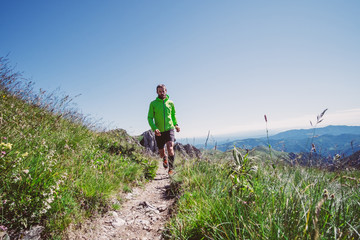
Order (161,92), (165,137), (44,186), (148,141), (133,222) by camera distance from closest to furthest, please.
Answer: (44,186) → (133,222) → (161,92) → (165,137) → (148,141)

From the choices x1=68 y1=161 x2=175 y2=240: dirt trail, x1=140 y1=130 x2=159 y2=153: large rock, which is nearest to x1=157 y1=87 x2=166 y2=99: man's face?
x1=68 y1=161 x2=175 y2=240: dirt trail

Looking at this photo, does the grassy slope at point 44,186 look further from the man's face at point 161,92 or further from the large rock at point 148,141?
the large rock at point 148,141

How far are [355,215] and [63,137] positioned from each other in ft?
18.6

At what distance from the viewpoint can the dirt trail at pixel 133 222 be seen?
283 centimetres

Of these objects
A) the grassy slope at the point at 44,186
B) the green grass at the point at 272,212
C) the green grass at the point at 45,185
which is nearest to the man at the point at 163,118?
the green grass at the point at 45,185

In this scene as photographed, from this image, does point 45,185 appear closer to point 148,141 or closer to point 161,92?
point 161,92

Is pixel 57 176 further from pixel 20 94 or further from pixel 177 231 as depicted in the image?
pixel 20 94

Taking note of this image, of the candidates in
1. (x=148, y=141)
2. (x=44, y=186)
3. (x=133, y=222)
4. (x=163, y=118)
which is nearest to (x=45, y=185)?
(x=44, y=186)

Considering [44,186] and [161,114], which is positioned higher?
[161,114]

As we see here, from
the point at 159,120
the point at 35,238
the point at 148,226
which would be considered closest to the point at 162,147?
the point at 159,120

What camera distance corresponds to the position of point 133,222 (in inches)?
132

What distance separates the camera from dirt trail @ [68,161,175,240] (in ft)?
9.27

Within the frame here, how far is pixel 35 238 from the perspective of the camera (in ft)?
7.20

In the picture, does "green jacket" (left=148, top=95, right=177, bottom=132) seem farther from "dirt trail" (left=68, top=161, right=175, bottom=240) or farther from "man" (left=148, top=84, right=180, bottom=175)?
"dirt trail" (left=68, top=161, right=175, bottom=240)
